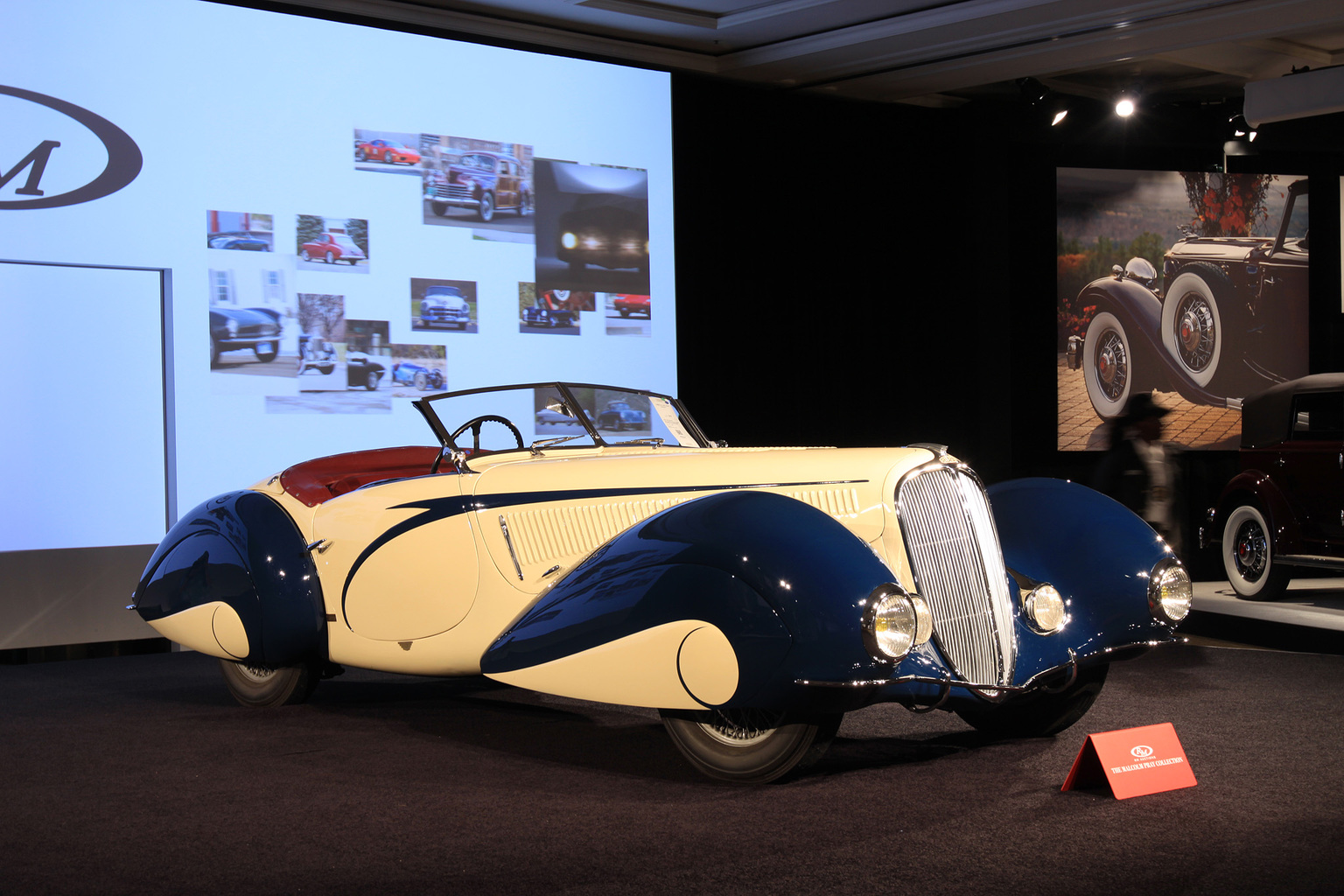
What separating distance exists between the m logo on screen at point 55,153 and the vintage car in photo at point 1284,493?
705cm

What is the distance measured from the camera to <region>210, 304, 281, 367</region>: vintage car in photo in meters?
6.25

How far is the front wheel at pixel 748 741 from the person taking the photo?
2924 mm

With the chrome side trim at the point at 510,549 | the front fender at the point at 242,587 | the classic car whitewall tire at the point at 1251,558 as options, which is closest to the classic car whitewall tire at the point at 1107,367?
the classic car whitewall tire at the point at 1251,558

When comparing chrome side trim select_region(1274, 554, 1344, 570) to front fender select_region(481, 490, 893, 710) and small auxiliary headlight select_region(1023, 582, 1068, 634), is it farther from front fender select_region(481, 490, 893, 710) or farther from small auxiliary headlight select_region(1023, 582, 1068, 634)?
front fender select_region(481, 490, 893, 710)

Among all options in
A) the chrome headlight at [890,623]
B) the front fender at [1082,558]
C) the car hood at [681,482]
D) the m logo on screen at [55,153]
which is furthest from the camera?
the m logo on screen at [55,153]

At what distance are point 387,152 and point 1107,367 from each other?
6.01 metres

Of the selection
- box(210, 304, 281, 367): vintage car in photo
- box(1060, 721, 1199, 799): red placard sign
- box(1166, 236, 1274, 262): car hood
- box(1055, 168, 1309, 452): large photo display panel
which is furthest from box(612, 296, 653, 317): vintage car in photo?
box(1060, 721, 1199, 799): red placard sign

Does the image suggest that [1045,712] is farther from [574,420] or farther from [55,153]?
[55,153]

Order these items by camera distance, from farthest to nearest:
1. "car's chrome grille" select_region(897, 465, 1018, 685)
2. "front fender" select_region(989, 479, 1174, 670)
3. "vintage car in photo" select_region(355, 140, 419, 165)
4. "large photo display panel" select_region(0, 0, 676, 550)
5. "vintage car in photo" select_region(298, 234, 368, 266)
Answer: "vintage car in photo" select_region(355, 140, 419, 165)
"vintage car in photo" select_region(298, 234, 368, 266)
"large photo display panel" select_region(0, 0, 676, 550)
"front fender" select_region(989, 479, 1174, 670)
"car's chrome grille" select_region(897, 465, 1018, 685)

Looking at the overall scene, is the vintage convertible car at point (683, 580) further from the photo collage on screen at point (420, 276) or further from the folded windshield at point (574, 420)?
the photo collage on screen at point (420, 276)

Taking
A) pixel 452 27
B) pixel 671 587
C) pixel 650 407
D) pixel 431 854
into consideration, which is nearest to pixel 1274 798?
pixel 671 587

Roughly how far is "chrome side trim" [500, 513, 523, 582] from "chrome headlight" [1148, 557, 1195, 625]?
187 cm

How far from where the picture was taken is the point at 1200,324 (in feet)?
31.8

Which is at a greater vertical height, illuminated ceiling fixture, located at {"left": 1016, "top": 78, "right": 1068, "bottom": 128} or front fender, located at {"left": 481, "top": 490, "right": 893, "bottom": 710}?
illuminated ceiling fixture, located at {"left": 1016, "top": 78, "right": 1068, "bottom": 128}
